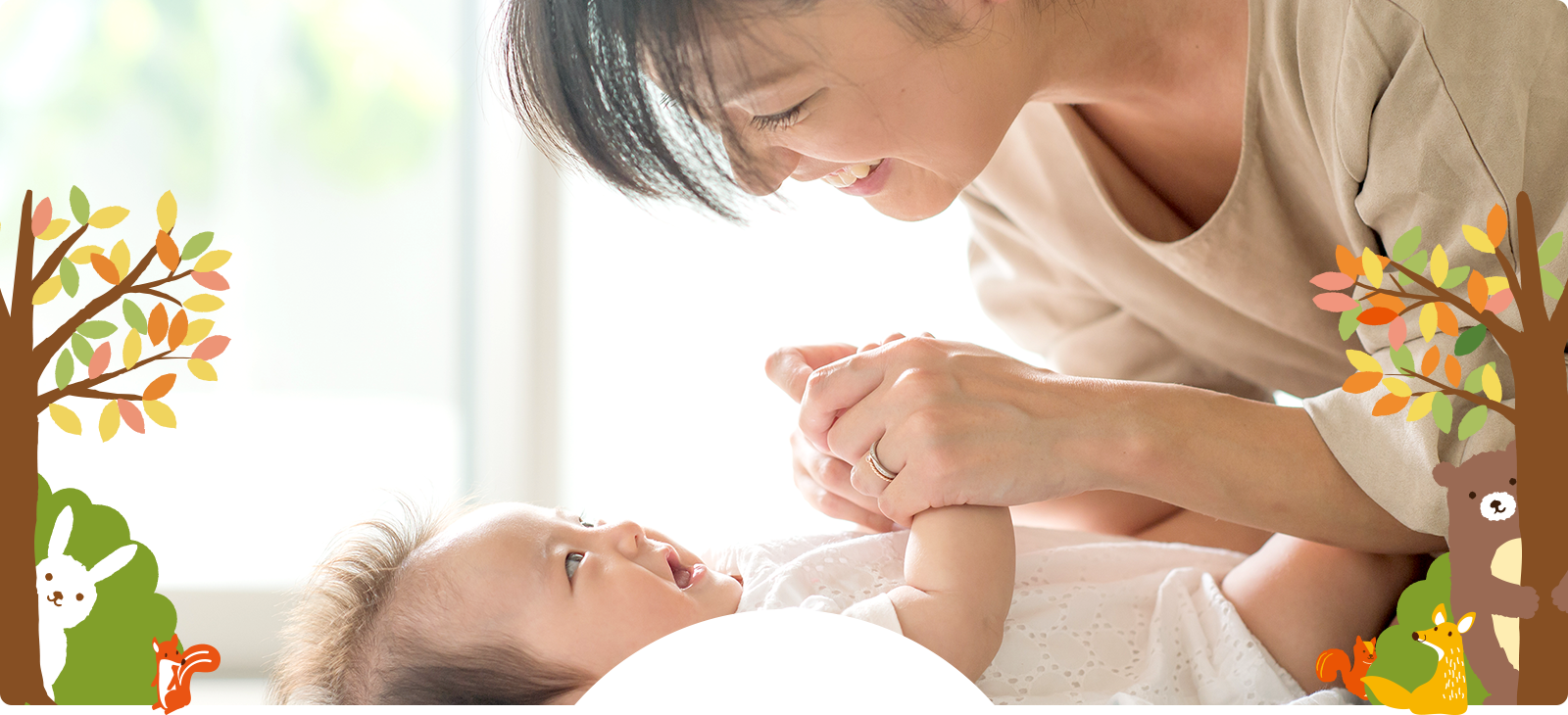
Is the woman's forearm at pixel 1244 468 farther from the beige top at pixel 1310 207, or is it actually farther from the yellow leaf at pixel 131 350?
the yellow leaf at pixel 131 350

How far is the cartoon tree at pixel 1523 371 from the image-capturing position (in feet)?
2.01

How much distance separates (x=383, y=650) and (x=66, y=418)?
39 cm

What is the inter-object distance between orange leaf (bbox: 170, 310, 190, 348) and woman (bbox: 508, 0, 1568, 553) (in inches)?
11.8

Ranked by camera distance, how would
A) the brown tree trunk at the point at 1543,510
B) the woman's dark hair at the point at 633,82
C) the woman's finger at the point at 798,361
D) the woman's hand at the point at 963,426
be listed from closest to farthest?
1. the brown tree trunk at the point at 1543,510
2. the woman's dark hair at the point at 633,82
3. the woman's hand at the point at 963,426
4. the woman's finger at the point at 798,361

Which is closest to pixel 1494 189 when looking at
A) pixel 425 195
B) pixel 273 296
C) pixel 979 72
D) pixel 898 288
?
pixel 979 72

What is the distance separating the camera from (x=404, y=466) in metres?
2.29

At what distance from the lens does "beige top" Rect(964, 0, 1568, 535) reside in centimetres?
80

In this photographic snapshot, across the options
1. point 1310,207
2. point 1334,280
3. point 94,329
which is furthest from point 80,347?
point 1310,207

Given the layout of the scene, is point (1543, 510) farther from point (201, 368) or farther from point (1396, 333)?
point (201, 368)

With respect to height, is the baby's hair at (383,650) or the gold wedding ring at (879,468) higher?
the gold wedding ring at (879,468)

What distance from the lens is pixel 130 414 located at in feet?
2.13

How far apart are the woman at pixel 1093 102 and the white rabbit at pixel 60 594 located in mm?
424

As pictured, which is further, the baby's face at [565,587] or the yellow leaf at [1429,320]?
the baby's face at [565,587]

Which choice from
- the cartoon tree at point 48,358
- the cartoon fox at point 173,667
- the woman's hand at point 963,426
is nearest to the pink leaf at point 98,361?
the cartoon tree at point 48,358
